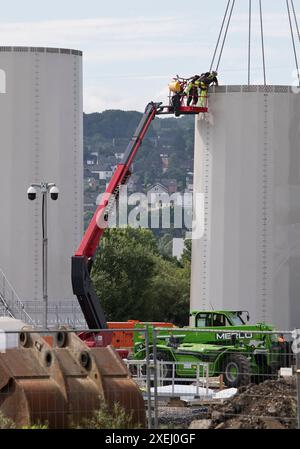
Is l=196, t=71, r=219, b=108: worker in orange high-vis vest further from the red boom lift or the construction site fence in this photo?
the construction site fence

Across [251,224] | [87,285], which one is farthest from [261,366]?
[251,224]

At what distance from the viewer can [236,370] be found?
28.3 m

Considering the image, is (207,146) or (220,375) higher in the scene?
(207,146)

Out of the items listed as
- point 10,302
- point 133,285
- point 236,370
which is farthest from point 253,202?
point 133,285

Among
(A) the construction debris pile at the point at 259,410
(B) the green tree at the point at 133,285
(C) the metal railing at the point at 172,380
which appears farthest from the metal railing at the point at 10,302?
(B) the green tree at the point at 133,285

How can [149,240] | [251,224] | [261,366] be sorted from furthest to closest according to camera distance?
1. [149,240]
2. [251,224]
3. [261,366]

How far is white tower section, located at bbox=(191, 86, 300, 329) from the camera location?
140 ft

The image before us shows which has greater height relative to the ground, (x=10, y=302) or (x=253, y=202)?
(x=253, y=202)

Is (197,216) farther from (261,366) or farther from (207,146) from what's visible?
(261,366)

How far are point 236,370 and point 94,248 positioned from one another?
11464mm

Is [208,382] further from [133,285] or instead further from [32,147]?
[133,285]

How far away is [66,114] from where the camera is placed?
4362cm

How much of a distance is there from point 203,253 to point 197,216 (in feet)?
3.55

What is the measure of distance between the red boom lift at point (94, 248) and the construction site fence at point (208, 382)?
133 centimetres
